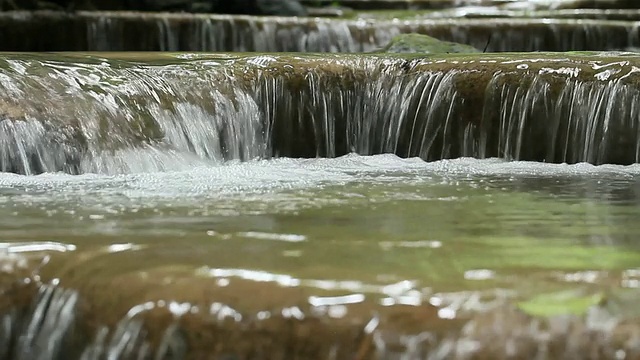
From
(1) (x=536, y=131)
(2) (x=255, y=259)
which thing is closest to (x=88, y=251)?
(2) (x=255, y=259)

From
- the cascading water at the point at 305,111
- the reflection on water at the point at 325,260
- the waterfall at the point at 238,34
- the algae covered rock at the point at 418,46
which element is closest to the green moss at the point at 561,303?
the reflection on water at the point at 325,260

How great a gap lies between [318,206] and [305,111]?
3.00m

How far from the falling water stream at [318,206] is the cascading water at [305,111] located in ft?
0.05

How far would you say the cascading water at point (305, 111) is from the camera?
16.4 ft

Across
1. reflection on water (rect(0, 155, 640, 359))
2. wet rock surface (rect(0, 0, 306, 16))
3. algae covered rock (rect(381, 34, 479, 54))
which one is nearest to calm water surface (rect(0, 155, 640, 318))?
reflection on water (rect(0, 155, 640, 359))

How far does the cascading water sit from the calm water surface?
593 millimetres

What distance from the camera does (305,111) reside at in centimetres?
608

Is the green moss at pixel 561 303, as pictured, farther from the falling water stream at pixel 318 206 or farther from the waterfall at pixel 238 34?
the waterfall at pixel 238 34

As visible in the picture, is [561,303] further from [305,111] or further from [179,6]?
[179,6]

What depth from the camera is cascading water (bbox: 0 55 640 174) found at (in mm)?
4988

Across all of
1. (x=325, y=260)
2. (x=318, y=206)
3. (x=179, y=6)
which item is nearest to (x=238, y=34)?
(x=179, y=6)

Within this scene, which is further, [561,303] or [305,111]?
[305,111]

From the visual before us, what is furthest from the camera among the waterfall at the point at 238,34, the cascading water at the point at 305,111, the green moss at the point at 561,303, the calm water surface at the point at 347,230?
the waterfall at the point at 238,34

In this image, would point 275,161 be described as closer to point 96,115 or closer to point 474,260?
point 96,115
